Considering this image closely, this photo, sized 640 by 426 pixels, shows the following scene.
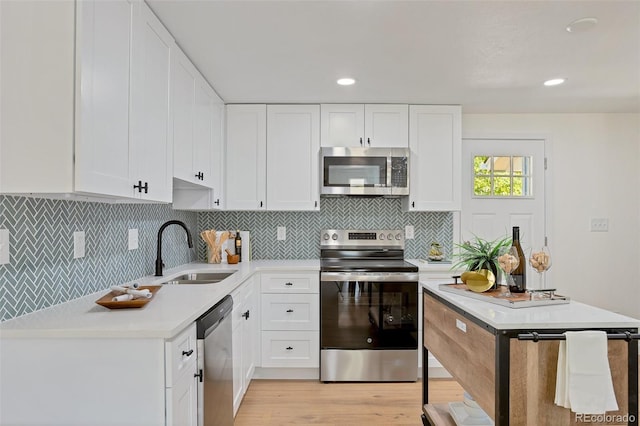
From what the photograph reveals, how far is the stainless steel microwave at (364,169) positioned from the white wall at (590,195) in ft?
3.14

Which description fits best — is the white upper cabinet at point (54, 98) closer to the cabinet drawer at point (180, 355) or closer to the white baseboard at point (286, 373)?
the cabinet drawer at point (180, 355)

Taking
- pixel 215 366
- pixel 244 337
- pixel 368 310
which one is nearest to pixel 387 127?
pixel 368 310

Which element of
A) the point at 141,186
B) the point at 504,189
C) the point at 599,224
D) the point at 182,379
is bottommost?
the point at 182,379

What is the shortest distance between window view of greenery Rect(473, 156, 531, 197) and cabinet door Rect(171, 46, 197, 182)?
2.68 meters

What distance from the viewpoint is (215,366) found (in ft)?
6.22

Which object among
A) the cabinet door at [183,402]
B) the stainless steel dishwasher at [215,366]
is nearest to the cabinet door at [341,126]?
the stainless steel dishwasher at [215,366]

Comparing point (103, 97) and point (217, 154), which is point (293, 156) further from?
point (103, 97)

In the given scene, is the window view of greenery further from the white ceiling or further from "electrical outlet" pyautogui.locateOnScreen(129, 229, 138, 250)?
"electrical outlet" pyautogui.locateOnScreen(129, 229, 138, 250)

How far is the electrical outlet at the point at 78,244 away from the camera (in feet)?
6.10

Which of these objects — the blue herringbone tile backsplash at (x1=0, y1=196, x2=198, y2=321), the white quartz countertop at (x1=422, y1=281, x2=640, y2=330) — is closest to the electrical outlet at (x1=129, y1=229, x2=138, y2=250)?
the blue herringbone tile backsplash at (x1=0, y1=196, x2=198, y2=321)

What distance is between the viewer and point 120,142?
161cm

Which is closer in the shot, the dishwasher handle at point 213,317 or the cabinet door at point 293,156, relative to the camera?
the dishwasher handle at point 213,317

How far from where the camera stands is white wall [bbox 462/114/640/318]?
3.90 metres

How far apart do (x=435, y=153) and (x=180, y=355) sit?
2.77m
